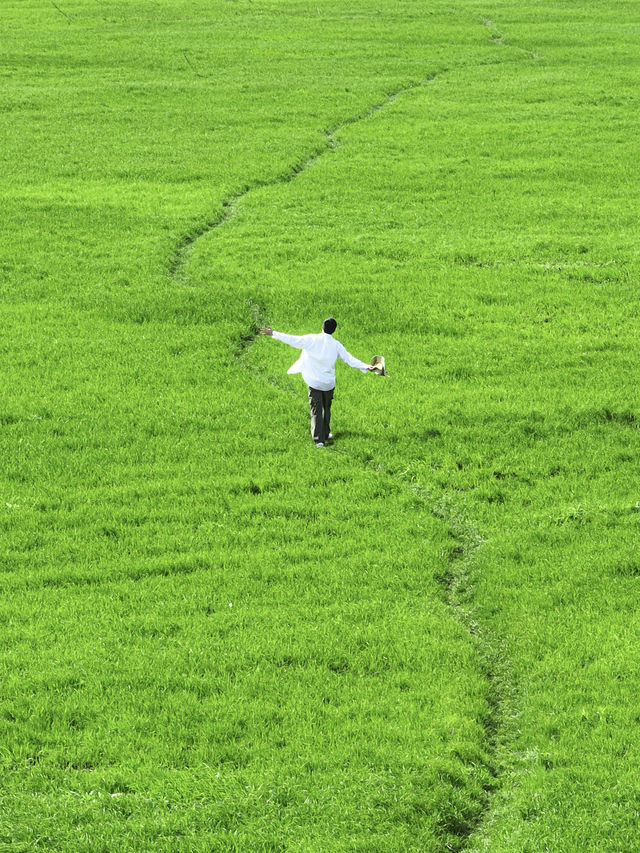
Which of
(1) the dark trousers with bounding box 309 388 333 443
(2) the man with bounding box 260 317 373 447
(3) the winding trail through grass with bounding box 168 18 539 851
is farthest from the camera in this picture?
(1) the dark trousers with bounding box 309 388 333 443

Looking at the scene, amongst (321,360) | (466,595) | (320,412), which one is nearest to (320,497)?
(320,412)

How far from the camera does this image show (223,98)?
42.9 m

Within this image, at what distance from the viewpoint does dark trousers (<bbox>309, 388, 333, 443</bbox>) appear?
16734mm

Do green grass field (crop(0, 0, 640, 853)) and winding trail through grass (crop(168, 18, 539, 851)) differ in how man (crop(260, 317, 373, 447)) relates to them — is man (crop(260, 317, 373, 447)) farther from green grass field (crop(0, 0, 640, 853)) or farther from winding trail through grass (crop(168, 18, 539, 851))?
winding trail through grass (crop(168, 18, 539, 851))

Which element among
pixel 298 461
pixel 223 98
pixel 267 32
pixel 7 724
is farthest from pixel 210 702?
pixel 267 32

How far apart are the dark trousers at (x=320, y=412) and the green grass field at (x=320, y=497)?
0.35 meters

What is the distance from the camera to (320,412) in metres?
17.1

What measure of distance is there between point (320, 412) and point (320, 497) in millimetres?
1893

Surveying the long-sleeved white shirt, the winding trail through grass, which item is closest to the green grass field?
the winding trail through grass

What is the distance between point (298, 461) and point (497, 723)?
6.83 metres

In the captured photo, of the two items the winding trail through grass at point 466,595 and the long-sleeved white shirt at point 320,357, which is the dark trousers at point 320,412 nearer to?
the long-sleeved white shirt at point 320,357

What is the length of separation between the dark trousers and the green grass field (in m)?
0.35

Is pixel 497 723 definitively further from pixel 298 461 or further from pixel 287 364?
pixel 287 364

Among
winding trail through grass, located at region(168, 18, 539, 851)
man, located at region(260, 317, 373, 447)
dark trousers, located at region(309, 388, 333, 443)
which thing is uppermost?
man, located at region(260, 317, 373, 447)
